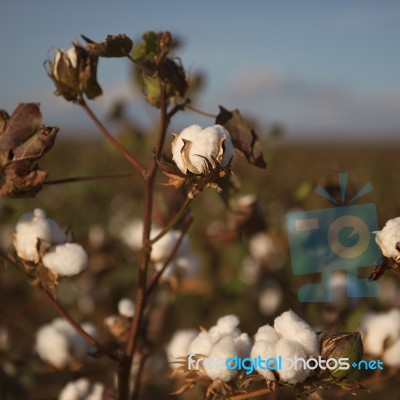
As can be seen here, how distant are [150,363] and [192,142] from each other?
1.42 metres

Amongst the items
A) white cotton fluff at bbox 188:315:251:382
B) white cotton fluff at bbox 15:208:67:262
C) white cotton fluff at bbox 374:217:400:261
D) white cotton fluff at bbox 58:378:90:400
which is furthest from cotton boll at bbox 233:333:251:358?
white cotton fluff at bbox 58:378:90:400

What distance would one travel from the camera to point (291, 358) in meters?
0.78

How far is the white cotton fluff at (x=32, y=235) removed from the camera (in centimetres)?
100

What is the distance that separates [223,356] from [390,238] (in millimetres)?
298

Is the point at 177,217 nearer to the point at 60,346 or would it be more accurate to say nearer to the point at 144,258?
the point at 144,258

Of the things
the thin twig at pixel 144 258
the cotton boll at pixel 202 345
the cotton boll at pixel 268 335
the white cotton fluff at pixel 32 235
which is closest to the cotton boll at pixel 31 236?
the white cotton fluff at pixel 32 235

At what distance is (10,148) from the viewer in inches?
37.1

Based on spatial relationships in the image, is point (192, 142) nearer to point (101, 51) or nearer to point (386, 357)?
point (101, 51)

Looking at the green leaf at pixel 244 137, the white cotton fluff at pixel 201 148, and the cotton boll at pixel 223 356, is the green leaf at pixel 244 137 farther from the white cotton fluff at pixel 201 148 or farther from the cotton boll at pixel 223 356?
the cotton boll at pixel 223 356

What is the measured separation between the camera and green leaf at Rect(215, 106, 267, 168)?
0.99m

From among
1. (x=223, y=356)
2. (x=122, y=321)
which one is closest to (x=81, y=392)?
(x=122, y=321)

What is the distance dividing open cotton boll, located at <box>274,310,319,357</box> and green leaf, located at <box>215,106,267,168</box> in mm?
275

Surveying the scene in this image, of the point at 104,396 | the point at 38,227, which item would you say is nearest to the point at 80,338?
the point at 104,396

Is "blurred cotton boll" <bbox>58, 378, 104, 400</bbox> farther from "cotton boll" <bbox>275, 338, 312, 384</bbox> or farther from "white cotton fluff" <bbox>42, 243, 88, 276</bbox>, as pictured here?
"cotton boll" <bbox>275, 338, 312, 384</bbox>
